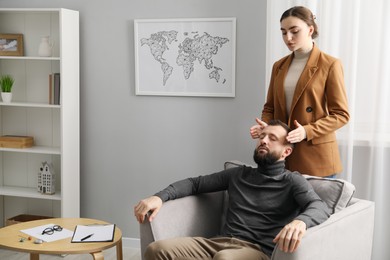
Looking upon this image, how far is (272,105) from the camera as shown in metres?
3.23

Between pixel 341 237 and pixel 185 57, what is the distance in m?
1.80

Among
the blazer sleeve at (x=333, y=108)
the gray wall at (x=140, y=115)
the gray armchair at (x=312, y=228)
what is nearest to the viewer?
the gray armchair at (x=312, y=228)

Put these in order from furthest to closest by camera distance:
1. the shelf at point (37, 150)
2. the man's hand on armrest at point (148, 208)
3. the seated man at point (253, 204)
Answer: the shelf at point (37, 150) < the man's hand on armrest at point (148, 208) < the seated man at point (253, 204)

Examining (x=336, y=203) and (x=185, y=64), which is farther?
(x=185, y=64)

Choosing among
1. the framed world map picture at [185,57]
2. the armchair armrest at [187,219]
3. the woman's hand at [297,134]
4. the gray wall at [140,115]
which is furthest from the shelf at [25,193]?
the woman's hand at [297,134]

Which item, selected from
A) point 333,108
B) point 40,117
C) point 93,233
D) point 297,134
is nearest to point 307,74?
point 333,108

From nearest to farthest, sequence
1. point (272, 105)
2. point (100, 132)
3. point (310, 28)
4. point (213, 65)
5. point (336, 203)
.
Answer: point (336, 203), point (310, 28), point (272, 105), point (213, 65), point (100, 132)

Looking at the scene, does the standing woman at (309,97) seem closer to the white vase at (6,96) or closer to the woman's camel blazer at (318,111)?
the woman's camel blazer at (318,111)

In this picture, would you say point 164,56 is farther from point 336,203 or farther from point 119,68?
point 336,203

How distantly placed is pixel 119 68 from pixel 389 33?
5.97ft

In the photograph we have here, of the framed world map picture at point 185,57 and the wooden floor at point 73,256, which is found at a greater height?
the framed world map picture at point 185,57

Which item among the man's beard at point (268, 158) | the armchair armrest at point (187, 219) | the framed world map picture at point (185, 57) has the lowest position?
the armchair armrest at point (187, 219)

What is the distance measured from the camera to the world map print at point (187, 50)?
12.5 feet

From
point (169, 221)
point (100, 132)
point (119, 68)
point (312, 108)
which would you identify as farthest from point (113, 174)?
point (312, 108)
